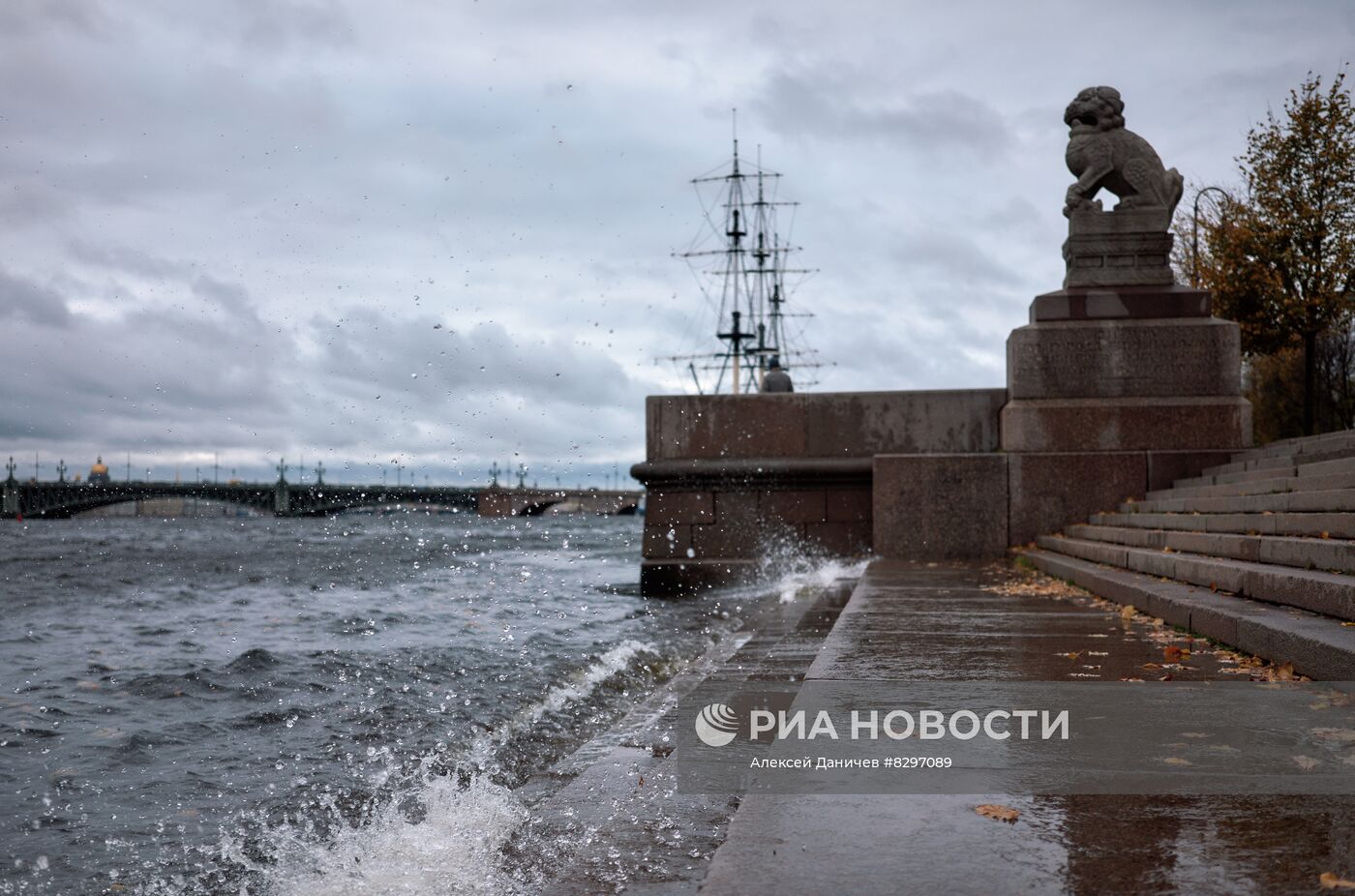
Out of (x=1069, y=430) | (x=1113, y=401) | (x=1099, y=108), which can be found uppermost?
(x=1099, y=108)

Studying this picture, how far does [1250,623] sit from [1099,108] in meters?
10.2

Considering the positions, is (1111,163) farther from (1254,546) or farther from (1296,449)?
(1254,546)

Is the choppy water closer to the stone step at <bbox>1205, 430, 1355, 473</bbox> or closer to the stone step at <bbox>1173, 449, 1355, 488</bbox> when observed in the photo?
the stone step at <bbox>1173, 449, 1355, 488</bbox>

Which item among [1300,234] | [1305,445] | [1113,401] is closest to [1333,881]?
[1305,445]

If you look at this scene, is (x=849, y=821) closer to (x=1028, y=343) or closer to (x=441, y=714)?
(x=441, y=714)

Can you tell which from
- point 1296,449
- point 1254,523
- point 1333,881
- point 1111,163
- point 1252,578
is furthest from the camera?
point 1111,163

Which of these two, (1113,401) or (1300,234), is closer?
(1113,401)

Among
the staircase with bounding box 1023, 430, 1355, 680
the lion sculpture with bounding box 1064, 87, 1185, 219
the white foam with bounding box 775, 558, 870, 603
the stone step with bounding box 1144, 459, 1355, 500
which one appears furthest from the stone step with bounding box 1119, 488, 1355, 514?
the lion sculpture with bounding box 1064, 87, 1185, 219

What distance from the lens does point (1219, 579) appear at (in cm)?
696

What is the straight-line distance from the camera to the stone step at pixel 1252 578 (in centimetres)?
538

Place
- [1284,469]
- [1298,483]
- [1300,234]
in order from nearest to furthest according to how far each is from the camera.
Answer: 1. [1298,483]
2. [1284,469]
3. [1300,234]

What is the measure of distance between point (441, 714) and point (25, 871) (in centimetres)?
311

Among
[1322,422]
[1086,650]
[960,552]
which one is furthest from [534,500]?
[1086,650]

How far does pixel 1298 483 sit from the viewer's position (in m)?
8.43
